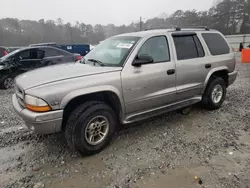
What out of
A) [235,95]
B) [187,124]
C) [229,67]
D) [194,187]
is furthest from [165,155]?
[235,95]

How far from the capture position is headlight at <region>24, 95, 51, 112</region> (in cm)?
252

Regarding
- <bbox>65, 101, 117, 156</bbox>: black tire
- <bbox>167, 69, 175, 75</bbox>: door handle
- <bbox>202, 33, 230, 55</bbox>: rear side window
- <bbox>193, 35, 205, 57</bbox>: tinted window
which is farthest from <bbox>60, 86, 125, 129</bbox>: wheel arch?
<bbox>202, 33, 230, 55</bbox>: rear side window

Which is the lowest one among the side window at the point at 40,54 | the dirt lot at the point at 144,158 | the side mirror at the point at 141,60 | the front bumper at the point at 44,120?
the dirt lot at the point at 144,158

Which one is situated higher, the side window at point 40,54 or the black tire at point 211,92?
the side window at point 40,54

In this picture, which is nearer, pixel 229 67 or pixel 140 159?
pixel 140 159

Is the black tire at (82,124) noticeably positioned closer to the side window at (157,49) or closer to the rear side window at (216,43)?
the side window at (157,49)

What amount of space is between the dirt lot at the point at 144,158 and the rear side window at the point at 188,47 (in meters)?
1.36

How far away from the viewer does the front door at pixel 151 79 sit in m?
3.15

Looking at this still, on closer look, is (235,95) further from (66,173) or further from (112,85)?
(66,173)

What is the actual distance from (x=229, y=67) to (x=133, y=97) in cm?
286

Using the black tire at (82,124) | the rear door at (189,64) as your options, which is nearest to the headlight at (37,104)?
the black tire at (82,124)

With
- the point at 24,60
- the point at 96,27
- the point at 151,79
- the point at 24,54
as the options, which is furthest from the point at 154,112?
the point at 96,27

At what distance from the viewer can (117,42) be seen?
3.78 meters

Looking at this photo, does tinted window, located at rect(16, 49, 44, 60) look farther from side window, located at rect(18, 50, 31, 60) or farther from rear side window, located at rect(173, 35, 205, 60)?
rear side window, located at rect(173, 35, 205, 60)
